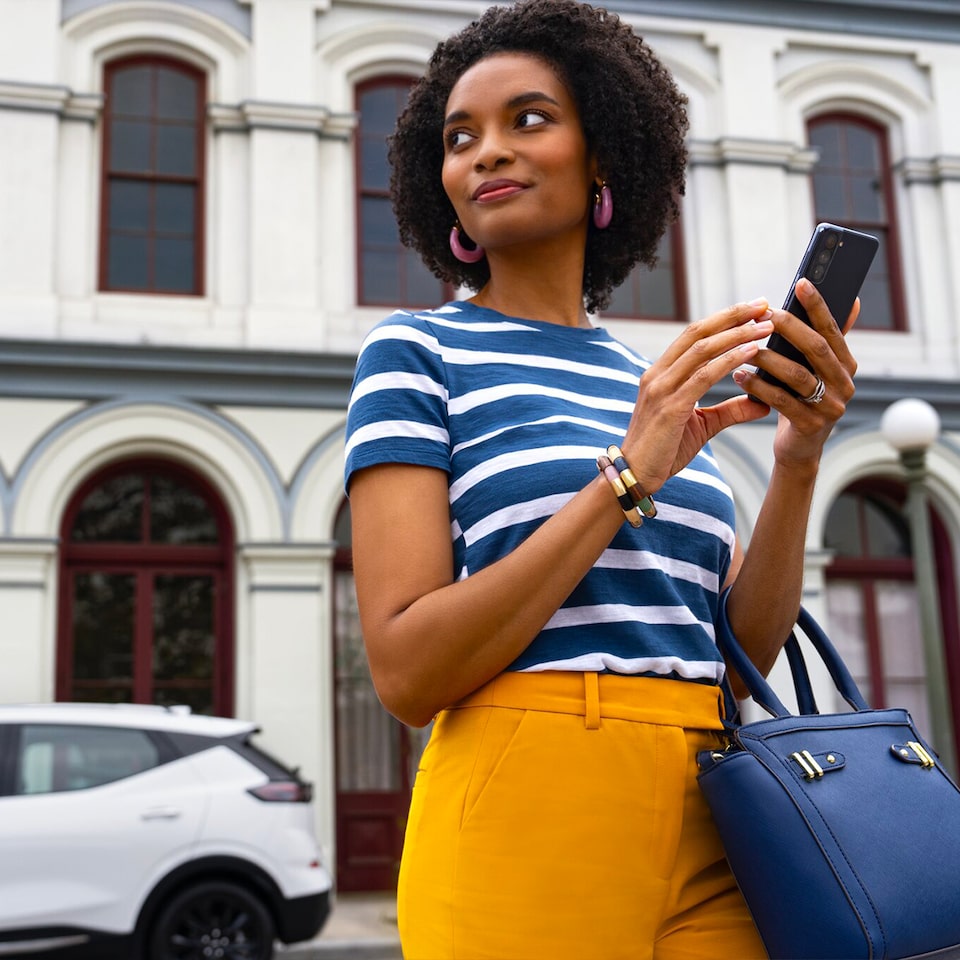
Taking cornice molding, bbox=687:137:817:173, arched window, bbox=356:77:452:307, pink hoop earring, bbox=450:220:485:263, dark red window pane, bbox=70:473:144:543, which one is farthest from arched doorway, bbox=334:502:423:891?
pink hoop earring, bbox=450:220:485:263

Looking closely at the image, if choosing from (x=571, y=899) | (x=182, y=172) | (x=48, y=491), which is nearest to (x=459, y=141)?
(x=571, y=899)

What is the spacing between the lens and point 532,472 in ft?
5.78

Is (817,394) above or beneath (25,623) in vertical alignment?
beneath

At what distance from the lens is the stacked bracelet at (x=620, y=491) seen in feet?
5.33

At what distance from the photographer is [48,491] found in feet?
38.2

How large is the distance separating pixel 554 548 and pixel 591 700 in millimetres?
199

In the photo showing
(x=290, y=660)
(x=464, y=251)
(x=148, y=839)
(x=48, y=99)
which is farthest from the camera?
(x=48, y=99)

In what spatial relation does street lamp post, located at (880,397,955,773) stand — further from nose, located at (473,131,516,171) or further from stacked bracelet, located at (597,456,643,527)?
stacked bracelet, located at (597,456,643,527)

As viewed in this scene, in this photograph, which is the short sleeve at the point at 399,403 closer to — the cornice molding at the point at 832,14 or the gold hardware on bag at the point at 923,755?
the gold hardware on bag at the point at 923,755

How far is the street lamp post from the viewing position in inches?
353

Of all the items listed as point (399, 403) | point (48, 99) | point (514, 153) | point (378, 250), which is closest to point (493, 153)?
point (514, 153)

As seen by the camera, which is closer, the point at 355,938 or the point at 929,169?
the point at 355,938

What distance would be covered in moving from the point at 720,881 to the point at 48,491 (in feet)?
35.2

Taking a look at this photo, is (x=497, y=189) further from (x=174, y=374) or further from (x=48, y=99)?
(x=48, y=99)
